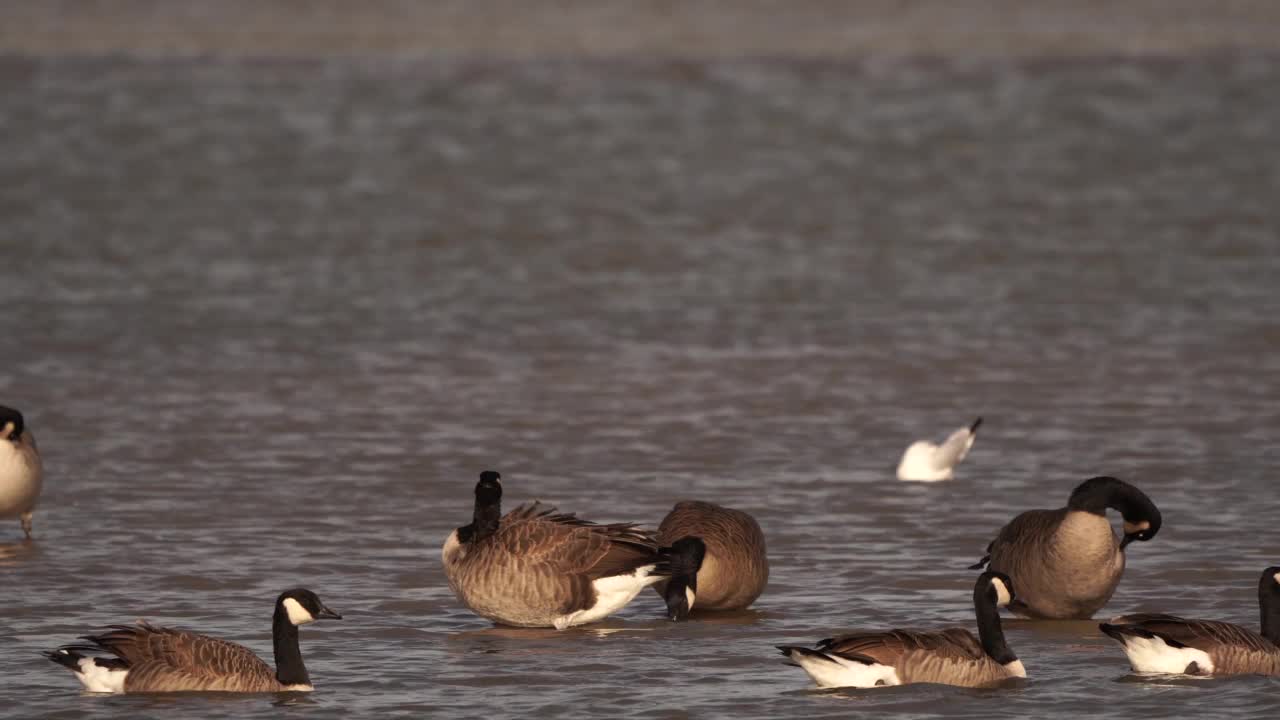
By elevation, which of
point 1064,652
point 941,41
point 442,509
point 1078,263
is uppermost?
point 941,41

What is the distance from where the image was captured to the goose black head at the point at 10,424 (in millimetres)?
13570

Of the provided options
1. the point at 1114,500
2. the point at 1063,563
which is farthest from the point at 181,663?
the point at 1114,500

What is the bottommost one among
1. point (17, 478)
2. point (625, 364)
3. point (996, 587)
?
point (996, 587)

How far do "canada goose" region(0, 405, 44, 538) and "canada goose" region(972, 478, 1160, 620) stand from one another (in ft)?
18.0

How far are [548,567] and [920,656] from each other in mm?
2100

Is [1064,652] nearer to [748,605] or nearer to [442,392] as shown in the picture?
[748,605]

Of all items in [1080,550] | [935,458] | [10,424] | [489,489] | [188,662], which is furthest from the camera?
[935,458]

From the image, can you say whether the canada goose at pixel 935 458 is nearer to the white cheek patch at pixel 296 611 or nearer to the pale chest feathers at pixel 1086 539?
the pale chest feathers at pixel 1086 539

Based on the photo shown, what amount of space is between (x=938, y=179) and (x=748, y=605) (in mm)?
22094

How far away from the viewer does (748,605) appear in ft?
39.6

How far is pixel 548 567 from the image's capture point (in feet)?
38.0

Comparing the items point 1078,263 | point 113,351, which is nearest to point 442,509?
point 113,351

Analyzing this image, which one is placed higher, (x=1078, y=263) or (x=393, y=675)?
(x=1078, y=263)

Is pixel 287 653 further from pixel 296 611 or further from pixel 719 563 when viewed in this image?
pixel 719 563
